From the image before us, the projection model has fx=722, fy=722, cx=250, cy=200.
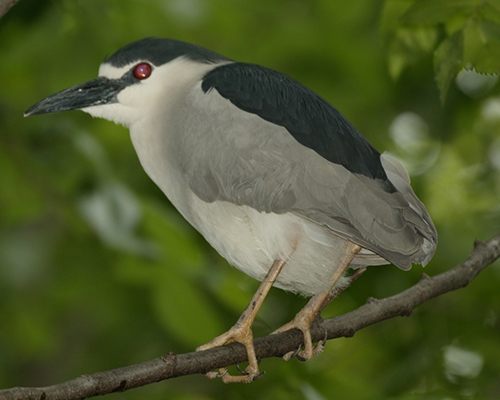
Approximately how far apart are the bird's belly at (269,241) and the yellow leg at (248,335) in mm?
66

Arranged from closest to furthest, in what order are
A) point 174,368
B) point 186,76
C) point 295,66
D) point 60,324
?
point 174,368 < point 186,76 < point 295,66 < point 60,324

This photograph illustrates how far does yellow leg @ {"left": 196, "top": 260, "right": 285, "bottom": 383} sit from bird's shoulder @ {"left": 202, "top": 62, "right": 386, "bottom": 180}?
0.41m

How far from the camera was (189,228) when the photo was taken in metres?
4.41

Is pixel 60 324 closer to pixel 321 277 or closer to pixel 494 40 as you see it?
pixel 321 277

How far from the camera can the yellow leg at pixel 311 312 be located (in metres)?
2.41

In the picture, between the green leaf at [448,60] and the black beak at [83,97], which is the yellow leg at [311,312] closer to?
the green leaf at [448,60]

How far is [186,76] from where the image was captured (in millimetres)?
2729

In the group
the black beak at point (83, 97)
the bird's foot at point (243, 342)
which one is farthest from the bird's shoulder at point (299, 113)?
the bird's foot at point (243, 342)

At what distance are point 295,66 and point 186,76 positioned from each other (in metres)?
2.09

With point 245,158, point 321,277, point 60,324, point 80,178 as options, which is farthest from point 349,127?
point 60,324

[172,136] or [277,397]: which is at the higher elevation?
[172,136]

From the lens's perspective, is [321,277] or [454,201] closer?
[321,277]

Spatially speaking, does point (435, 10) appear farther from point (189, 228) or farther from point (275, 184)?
point (189, 228)

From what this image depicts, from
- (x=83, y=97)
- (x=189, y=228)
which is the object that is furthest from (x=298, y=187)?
(x=189, y=228)
